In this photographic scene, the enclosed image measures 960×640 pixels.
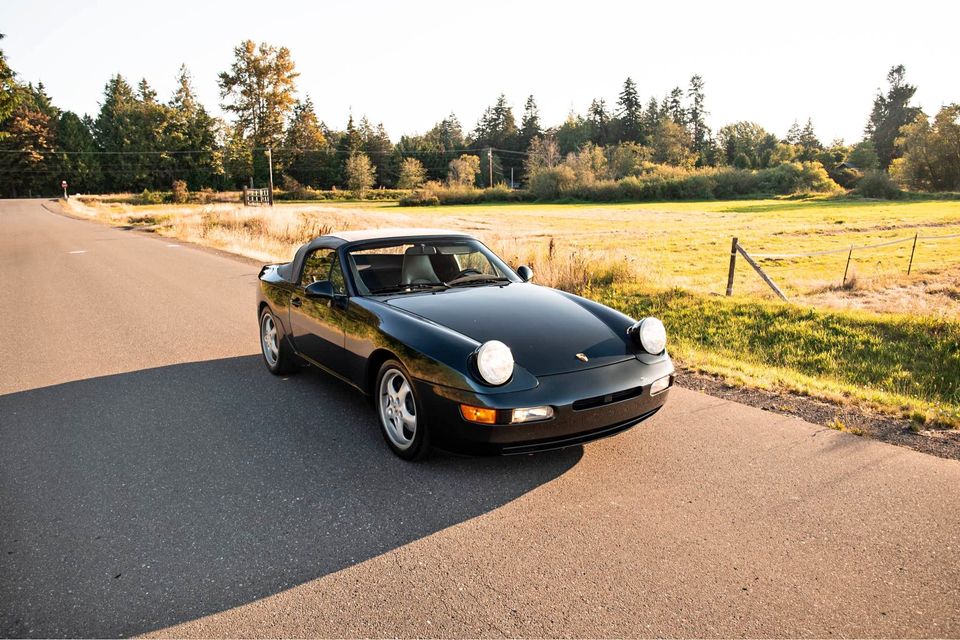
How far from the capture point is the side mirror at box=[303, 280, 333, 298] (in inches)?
197

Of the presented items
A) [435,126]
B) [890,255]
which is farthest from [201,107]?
[890,255]

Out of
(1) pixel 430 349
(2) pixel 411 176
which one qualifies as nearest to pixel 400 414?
(1) pixel 430 349

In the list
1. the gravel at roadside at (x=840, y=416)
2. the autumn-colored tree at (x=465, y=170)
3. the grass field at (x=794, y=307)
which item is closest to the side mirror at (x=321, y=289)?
the gravel at roadside at (x=840, y=416)

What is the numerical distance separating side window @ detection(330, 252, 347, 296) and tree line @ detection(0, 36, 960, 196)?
77.3 m

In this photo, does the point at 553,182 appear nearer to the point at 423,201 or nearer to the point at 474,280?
the point at 423,201

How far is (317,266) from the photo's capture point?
5566 millimetres

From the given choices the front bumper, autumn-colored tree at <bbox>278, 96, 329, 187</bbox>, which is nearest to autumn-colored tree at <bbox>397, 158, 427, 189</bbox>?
autumn-colored tree at <bbox>278, 96, 329, 187</bbox>

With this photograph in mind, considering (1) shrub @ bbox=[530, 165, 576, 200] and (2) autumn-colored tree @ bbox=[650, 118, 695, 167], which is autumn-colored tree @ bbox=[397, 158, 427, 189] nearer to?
(1) shrub @ bbox=[530, 165, 576, 200]

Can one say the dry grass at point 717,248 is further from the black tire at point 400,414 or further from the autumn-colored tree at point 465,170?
the autumn-colored tree at point 465,170

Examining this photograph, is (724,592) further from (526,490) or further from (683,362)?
(683,362)

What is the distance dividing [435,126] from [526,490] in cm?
14753

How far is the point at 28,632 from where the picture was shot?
261 centimetres

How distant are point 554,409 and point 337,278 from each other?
2356 millimetres

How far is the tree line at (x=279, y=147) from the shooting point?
294ft
